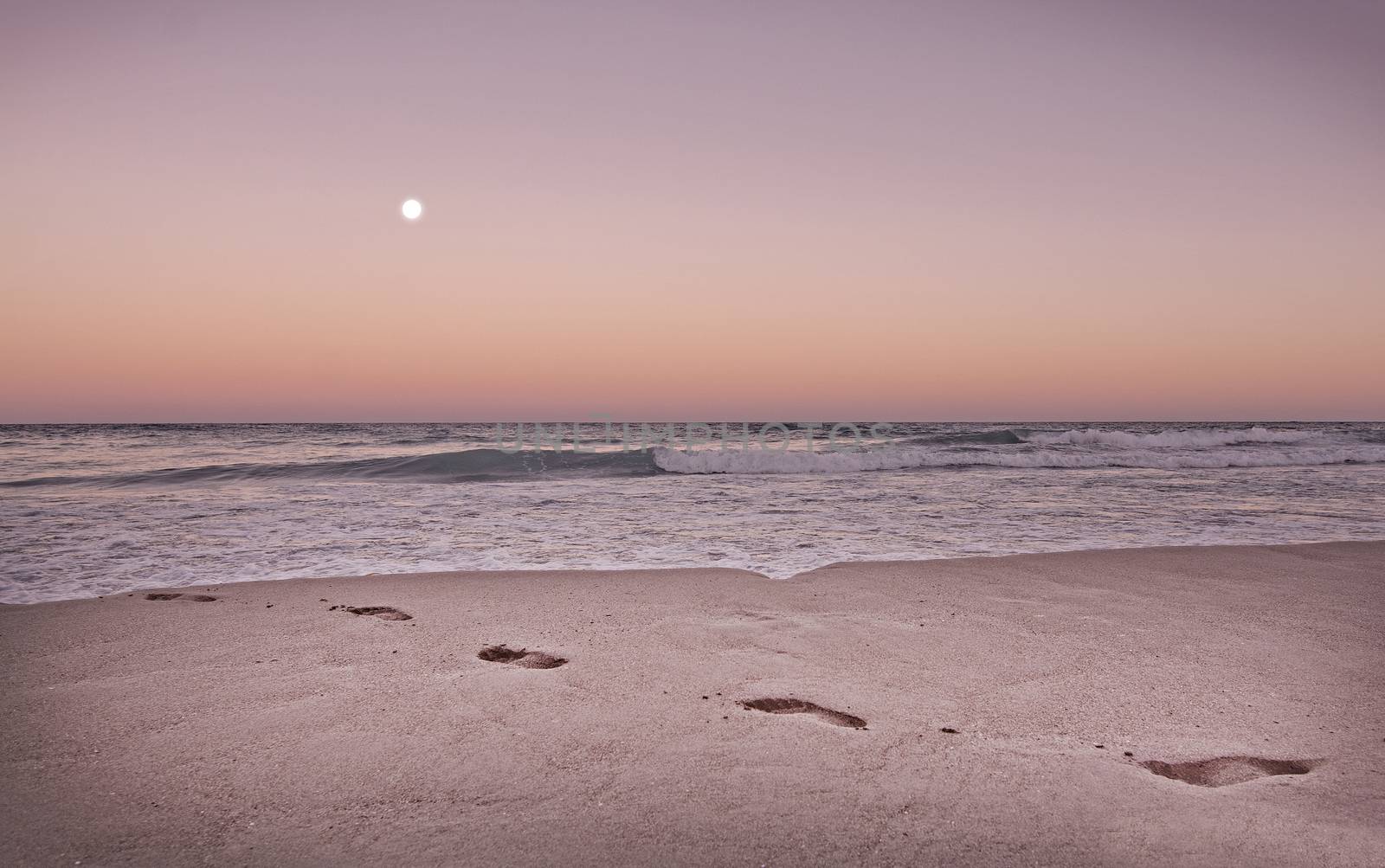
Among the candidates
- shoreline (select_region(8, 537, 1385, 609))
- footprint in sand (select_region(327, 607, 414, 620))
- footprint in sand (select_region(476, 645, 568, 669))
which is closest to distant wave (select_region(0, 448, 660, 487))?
shoreline (select_region(8, 537, 1385, 609))

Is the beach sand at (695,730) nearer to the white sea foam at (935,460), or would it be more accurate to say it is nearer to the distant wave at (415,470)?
the distant wave at (415,470)

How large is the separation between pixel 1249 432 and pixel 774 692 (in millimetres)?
32319

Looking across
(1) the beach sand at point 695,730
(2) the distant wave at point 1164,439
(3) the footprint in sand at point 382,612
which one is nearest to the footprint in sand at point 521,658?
(1) the beach sand at point 695,730

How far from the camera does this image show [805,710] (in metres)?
3.04

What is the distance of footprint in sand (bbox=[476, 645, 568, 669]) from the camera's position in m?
3.55

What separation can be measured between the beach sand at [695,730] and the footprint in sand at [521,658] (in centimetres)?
3

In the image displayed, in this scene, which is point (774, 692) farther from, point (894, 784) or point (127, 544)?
point (127, 544)

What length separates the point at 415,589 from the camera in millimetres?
5078

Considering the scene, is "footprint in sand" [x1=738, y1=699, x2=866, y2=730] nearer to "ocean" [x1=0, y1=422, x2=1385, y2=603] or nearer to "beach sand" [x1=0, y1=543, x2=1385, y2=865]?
"beach sand" [x1=0, y1=543, x2=1385, y2=865]

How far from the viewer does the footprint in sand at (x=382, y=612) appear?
14.3ft

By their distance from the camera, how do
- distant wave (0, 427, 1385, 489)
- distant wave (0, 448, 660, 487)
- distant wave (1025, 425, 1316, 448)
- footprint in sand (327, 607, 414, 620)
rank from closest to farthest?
footprint in sand (327, 607, 414, 620) < distant wave (0, 448, 660, 487) < distant wave (0, 427, 1385, 489) < distant wave (1025, 425, 1316, 448)

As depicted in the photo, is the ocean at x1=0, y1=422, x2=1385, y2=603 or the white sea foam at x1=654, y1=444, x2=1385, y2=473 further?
the white sea foam at x1=654, y1=444, x2=1385, y2=473

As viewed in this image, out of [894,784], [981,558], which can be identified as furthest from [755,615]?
[981,558]

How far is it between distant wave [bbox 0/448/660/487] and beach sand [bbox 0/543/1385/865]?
1144 cm
